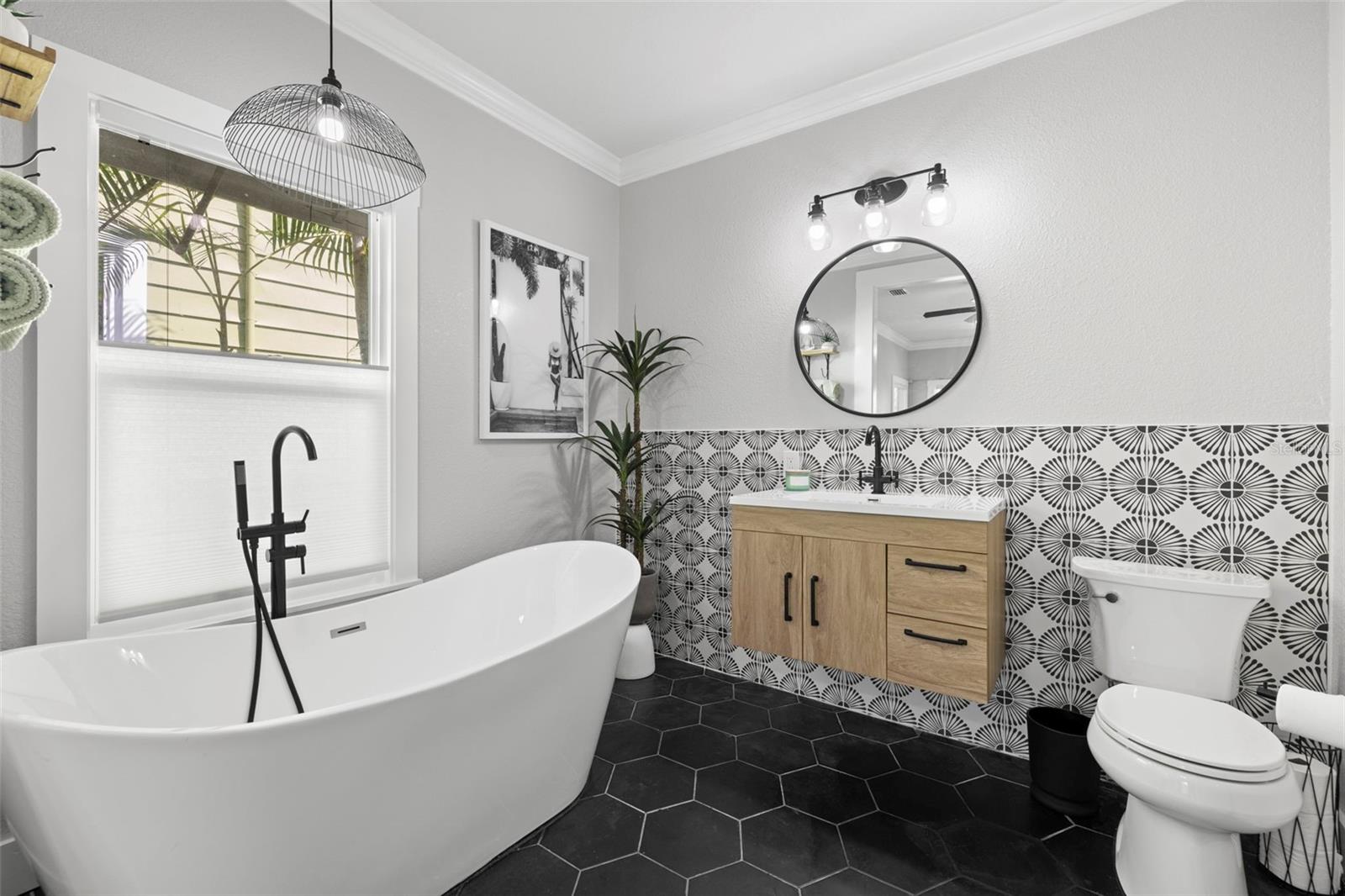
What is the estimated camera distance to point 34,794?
3.74ft

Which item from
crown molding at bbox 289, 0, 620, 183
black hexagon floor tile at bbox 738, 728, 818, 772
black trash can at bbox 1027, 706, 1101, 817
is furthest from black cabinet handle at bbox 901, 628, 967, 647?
crown molding at bbox 289, 0, 620, 183

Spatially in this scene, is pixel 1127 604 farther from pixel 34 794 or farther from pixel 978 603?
pixel 34 794

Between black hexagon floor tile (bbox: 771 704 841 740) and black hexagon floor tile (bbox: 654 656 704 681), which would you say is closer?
black hexagon floor tile (bbox: 771 704 841 740)

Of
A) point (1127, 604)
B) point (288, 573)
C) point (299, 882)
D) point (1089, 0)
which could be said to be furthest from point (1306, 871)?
point (288, 573)

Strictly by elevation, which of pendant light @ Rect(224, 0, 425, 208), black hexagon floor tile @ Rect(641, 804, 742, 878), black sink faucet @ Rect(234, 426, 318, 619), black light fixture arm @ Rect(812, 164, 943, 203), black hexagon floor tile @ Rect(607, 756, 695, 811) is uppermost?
black light fixture arm @ Rect(812, 164, 943, 203)

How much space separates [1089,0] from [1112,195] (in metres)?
0.69

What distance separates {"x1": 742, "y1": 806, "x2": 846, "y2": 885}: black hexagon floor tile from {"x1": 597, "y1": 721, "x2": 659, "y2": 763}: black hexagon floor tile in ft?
1.78

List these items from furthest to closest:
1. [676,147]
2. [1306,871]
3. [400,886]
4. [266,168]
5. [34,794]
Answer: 1. [676,147]
2. [266,168]
3. [1306,871]
4. [400,886]
5. [34,794]

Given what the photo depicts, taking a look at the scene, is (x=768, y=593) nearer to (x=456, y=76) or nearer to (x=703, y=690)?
(x=703, y=690)

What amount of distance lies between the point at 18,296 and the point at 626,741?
7.02 ft

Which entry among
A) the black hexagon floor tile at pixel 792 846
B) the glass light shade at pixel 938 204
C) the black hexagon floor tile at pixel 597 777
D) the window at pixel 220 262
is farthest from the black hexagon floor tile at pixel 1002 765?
the window at pixel 220 262

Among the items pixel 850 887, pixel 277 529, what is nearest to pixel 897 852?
pixel 850 887

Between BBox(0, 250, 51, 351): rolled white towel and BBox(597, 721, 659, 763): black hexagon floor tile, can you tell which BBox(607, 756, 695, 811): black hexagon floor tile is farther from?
BBox(0, 250, 51, 351): rolled white towel

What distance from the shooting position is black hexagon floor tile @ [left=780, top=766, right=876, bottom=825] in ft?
6.28
